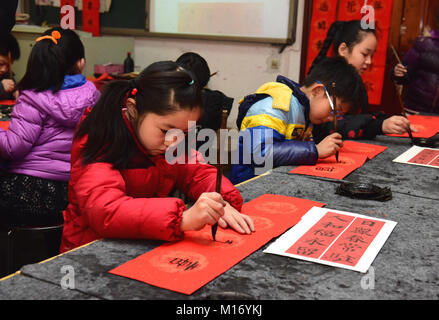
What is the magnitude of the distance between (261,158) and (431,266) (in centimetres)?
83

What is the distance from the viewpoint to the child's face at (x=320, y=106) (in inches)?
69.3

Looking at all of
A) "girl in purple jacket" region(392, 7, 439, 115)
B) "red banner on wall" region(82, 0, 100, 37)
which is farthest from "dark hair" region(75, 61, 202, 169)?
"red banner on wall" region(82, 0, 100, 37)

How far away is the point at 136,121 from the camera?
1121mm

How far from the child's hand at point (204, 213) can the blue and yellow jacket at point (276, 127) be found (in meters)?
0.71

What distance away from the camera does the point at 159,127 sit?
1.09m

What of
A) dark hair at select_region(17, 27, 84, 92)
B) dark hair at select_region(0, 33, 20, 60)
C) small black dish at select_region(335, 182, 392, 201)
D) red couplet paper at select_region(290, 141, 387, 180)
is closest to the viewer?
small black dish at select_region(335, 182, 392, 201)

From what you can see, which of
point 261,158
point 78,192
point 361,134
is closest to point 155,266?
point 78,192

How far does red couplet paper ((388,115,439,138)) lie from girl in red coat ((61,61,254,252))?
142 centimetres

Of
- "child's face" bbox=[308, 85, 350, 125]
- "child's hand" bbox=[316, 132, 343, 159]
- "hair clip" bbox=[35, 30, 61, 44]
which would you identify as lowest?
"child's hand" bbox=[316, 132, 343, 159]

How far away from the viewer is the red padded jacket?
2.97ft

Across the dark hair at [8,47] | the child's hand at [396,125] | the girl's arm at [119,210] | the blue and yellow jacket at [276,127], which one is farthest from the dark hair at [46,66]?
the child's hand at [396,125]

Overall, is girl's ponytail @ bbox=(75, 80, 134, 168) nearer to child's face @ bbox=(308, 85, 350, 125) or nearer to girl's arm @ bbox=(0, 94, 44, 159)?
girl's arm @ bbox=(0, 94, 44, 159)

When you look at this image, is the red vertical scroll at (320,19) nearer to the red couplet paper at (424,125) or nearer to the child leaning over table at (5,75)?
the red couplet paper at (424,125)

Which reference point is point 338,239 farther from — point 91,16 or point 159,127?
point 91,16
